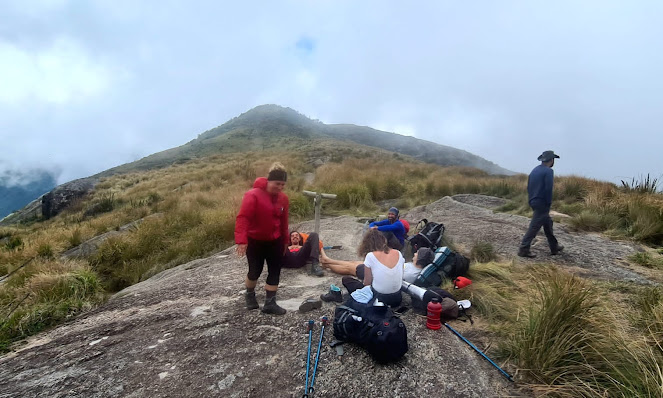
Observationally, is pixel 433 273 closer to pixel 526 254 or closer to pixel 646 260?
pixel 526 254

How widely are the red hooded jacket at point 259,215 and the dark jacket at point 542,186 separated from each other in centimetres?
448

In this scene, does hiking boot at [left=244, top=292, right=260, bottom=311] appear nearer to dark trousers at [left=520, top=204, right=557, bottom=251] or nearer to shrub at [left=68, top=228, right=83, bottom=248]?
dark trousers at [left=520, top=204, right=557, bottom=251]

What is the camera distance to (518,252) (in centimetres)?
600

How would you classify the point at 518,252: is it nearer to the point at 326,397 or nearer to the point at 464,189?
the point at 326,397

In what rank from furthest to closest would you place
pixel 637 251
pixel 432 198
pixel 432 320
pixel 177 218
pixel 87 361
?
pixel 432 198 → pixel 177 218 → pixel 637 251 → pixel 432 320 → pixel 87 361

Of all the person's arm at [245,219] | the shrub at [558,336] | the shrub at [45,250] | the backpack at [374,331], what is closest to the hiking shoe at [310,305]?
the backpack at [374,331]

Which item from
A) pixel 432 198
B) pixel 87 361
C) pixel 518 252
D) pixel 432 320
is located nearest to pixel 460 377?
pixel 432 320

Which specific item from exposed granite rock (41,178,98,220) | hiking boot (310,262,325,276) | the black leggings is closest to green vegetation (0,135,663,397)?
hiking boot (310,262,325,276)

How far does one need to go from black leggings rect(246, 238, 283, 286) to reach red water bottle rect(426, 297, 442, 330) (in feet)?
5.56

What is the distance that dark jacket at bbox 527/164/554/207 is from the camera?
5.61 meters

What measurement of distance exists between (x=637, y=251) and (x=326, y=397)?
6229 millimetres

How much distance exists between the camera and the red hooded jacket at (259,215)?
137 inches

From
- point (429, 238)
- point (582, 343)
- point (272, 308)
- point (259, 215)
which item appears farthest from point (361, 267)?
point (582, 343)

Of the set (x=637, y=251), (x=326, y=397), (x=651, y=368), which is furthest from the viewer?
(x=637, y=251)
